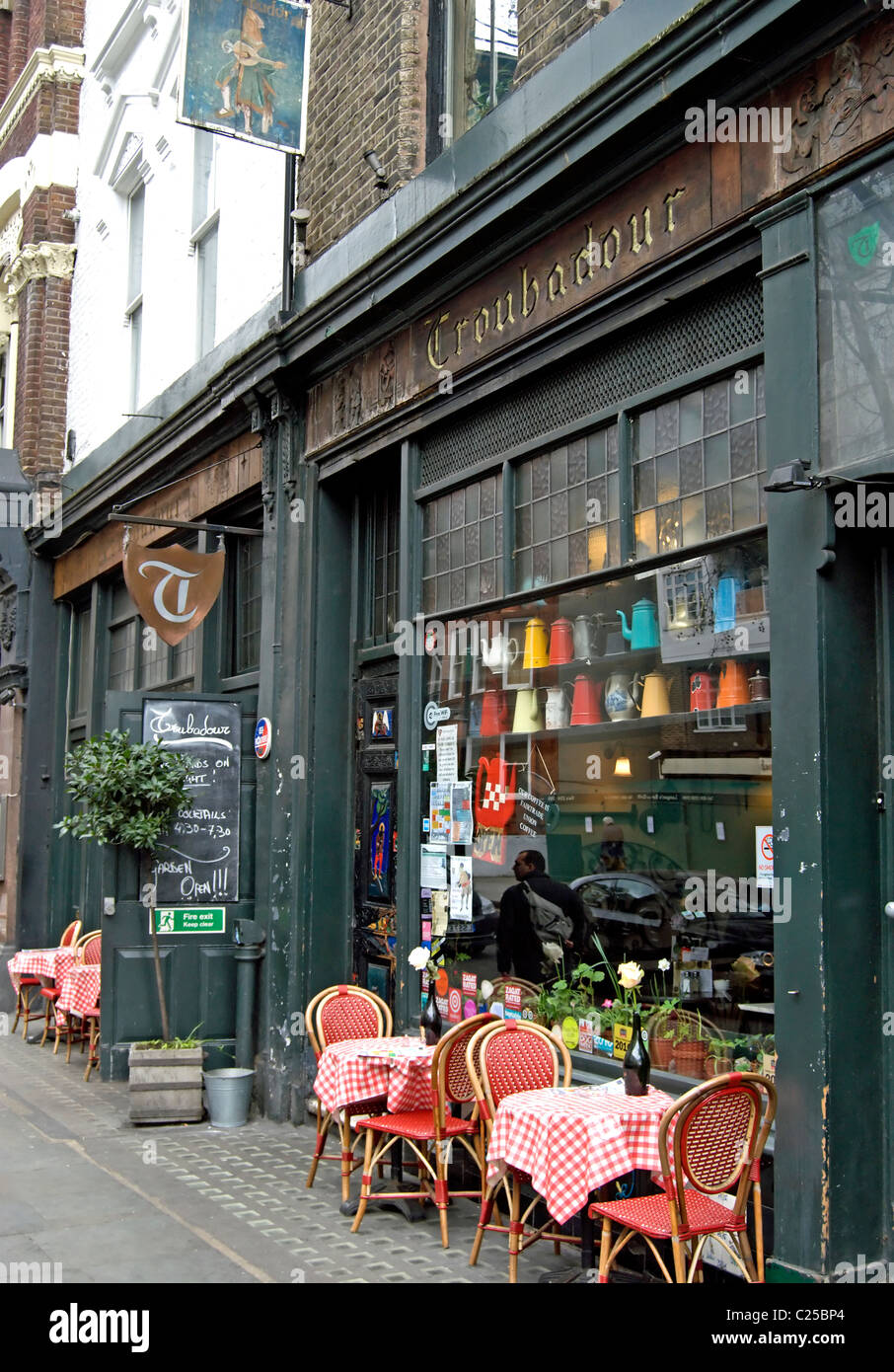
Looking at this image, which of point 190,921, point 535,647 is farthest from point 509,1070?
point 190,921

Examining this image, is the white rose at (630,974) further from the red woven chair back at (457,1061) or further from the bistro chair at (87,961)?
the bistro chair at (87,961)

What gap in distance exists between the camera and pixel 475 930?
25.3 ft

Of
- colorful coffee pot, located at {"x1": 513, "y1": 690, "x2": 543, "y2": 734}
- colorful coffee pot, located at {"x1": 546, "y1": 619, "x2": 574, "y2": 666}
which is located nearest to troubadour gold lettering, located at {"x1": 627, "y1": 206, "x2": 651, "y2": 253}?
colorful coffee pot, located at {"x1": 546, "y1": 619, "x2": 574, "y2": 666}

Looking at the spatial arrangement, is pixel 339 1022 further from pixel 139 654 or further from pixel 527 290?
pixel 139 654

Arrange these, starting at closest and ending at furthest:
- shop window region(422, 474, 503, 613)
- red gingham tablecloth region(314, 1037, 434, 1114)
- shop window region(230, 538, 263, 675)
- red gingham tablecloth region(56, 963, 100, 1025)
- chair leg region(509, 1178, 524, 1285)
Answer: chair leg region(509, 1178, 524, 1285), red gingham tablecloth region(314, 1037, 434, 1114), shop window region(422, 474, 503, 613), shop window region(230, 538, 263, 675), red gingham tablecloth region(56, 963, 100, 1025)

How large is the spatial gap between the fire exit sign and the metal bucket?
125cm

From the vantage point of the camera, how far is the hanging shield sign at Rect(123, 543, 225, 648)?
10.1 meters

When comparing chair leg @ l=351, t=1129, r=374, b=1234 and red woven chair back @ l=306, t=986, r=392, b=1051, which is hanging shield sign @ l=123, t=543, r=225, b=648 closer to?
red woven chair back @ l=306, t=986, r=392, b=1051

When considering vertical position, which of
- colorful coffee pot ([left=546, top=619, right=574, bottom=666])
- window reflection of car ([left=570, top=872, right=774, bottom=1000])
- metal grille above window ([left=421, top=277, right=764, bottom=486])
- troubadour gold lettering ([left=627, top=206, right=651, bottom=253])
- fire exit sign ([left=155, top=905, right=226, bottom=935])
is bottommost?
fire exit sign ([left=155, top=905, right=226, bottom=935])

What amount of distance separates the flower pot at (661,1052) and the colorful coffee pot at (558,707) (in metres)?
1.77

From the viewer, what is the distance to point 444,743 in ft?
26.4

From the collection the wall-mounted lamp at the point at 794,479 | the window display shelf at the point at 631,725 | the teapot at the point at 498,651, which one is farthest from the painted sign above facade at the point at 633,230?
the window display shelf at the point at 631,725
